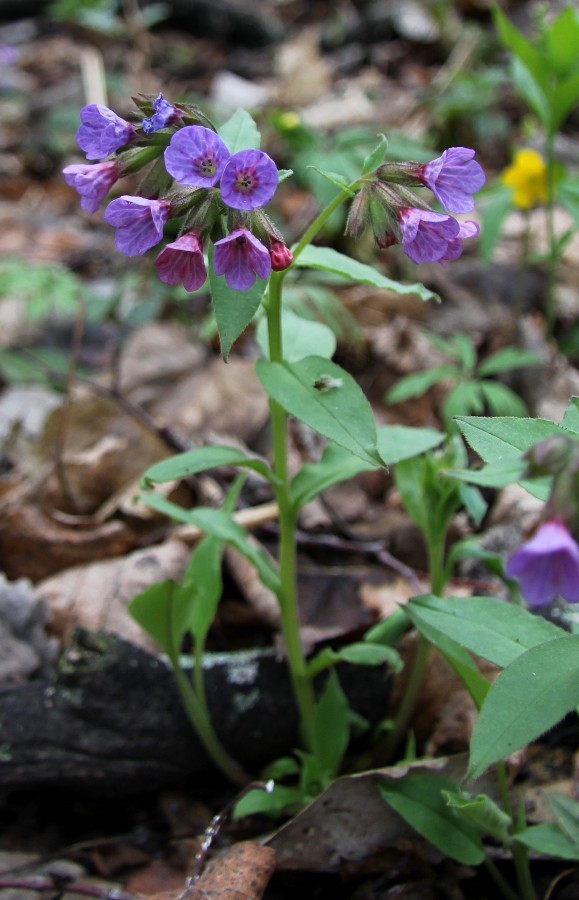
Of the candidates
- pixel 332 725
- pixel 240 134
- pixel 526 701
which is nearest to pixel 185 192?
pixel 240 134

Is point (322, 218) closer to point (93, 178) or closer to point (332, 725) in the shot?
point (93, 178)

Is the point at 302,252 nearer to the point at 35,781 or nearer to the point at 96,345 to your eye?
the point at 35,781

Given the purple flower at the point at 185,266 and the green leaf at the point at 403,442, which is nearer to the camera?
the purple flower at the point at 185,266

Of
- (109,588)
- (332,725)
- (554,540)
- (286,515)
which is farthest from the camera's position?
(109,588)

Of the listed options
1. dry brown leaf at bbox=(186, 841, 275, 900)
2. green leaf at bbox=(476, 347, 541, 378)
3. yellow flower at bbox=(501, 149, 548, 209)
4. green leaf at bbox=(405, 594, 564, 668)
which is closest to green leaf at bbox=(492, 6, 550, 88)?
yellow flower at bbox=(501, 149, 548, 209)

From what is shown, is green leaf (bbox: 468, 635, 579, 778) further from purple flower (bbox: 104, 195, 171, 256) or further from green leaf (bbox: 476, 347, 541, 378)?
green leaf (bbox: 476, 347, 541, 378)

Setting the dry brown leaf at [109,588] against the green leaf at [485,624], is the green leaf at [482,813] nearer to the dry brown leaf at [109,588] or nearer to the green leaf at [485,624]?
the green leaf at [485,624]

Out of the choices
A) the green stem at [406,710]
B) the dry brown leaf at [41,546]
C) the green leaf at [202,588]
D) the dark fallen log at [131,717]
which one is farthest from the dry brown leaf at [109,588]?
the green stem at [406,710]
